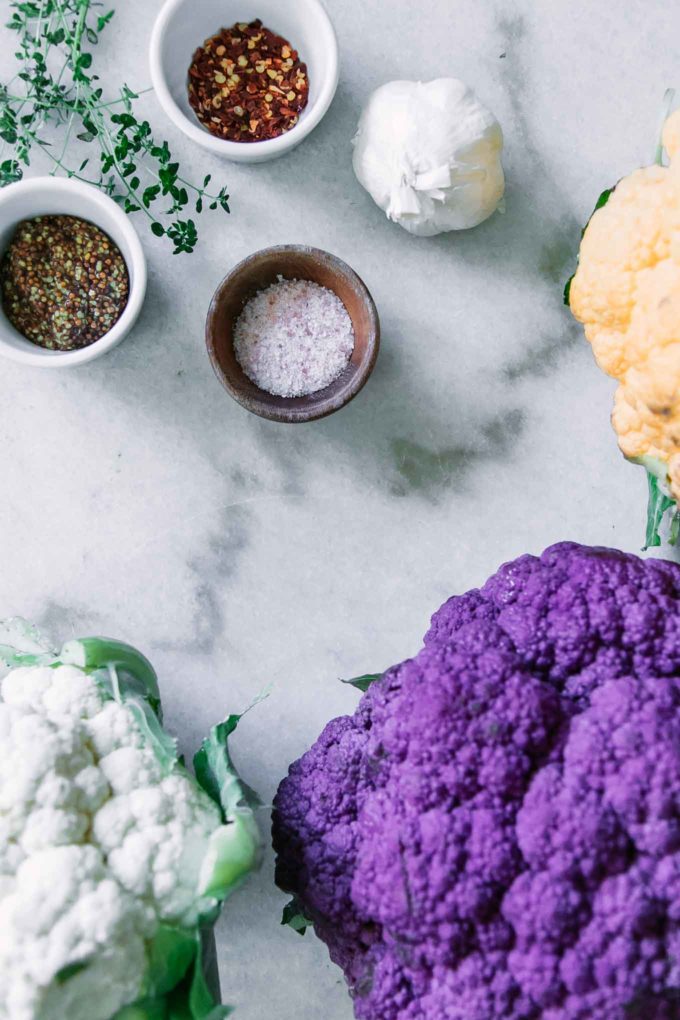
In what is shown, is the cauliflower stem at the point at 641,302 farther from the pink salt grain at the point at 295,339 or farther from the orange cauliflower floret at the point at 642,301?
the pink salt grain at the point at 295,339

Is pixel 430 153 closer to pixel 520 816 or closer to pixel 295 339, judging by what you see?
pixel 295 339

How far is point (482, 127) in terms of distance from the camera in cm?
112

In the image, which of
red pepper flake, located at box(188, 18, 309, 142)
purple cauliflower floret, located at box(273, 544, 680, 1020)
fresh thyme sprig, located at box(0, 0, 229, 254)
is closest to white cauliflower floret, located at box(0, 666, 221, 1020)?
purple cauliflower floret, located at box(273, 544, 680, 1020)

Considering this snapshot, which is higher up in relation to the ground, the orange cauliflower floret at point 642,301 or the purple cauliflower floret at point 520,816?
the orange cauliflower floret at point 642,301

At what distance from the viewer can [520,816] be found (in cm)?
88

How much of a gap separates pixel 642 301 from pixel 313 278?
358 millimetres

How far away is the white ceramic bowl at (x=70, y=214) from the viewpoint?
109cm

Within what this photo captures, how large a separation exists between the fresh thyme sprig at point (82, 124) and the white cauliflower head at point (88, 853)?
54 centimetres

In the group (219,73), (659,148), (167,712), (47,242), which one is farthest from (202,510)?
(659,148)

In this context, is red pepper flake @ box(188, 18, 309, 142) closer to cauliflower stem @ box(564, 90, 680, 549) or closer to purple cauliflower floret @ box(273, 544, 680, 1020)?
cauliflower stem @ box(564, 90, 680, 549)

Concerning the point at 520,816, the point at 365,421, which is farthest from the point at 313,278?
the point at 520,816

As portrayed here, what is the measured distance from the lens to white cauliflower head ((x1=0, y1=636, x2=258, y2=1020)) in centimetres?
86

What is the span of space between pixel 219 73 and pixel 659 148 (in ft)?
1.59

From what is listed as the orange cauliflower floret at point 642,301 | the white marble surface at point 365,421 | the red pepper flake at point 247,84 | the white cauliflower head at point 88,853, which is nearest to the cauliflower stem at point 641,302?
the orange cauliflower floret at point 642,301
